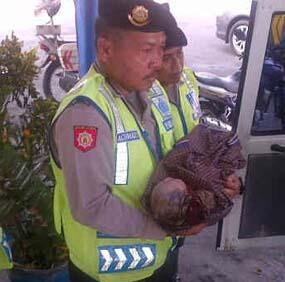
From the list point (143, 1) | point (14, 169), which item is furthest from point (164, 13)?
point (14, 169)

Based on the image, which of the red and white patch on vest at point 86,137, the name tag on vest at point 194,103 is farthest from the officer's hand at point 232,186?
the red and white patch on vest at point 86,137

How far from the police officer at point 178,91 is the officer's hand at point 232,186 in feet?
0.82

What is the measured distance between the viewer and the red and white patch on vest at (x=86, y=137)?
154 centimetres

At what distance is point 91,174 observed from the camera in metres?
1.55

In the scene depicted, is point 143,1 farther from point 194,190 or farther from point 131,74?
point 194,190

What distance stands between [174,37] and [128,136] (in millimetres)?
399

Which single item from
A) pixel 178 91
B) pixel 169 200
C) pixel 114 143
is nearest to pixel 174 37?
pixel 178 91

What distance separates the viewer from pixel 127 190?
1693mm

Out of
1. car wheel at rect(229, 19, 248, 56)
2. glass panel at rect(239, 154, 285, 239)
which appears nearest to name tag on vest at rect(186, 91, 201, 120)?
glass panel at rect(239, 154, 285, 239)

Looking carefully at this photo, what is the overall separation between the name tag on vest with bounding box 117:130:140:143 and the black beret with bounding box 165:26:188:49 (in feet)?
1.11

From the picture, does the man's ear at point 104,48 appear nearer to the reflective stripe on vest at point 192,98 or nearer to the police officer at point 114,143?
the police officer at point 114,143

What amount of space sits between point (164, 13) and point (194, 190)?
539mm

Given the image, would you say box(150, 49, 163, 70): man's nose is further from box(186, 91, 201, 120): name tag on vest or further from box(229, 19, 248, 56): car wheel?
box(229, 19, 248, 56): car wheel

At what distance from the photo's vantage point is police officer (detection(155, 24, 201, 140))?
6.44 feet
